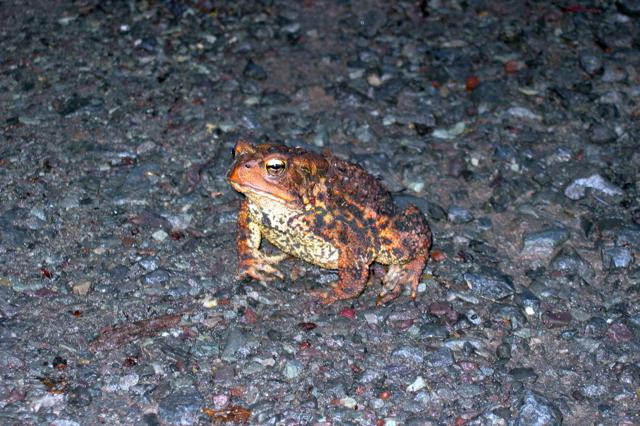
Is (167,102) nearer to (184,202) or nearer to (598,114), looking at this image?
(184,202)

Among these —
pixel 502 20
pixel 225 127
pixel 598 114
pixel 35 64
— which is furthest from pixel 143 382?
pixel 502 20

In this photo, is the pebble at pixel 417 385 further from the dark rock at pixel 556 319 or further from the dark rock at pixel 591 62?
the dark rock at pixel 591 62

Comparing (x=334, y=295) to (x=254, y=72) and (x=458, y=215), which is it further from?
(x=254, y=72)

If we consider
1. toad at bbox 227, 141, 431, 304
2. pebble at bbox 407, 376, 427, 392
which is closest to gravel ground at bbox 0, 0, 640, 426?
pebble at bbox 407, 376, 427, 392

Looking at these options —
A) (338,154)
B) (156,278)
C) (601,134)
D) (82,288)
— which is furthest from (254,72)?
(601,134)

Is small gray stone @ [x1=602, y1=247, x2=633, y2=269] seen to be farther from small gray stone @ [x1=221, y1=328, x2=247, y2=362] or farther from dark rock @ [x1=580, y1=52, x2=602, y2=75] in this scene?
small gray stone @ [x1=221, y1=328, x2=247, y2=362]

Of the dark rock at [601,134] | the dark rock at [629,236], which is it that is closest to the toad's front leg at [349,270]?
the dark rock at [629,236]
